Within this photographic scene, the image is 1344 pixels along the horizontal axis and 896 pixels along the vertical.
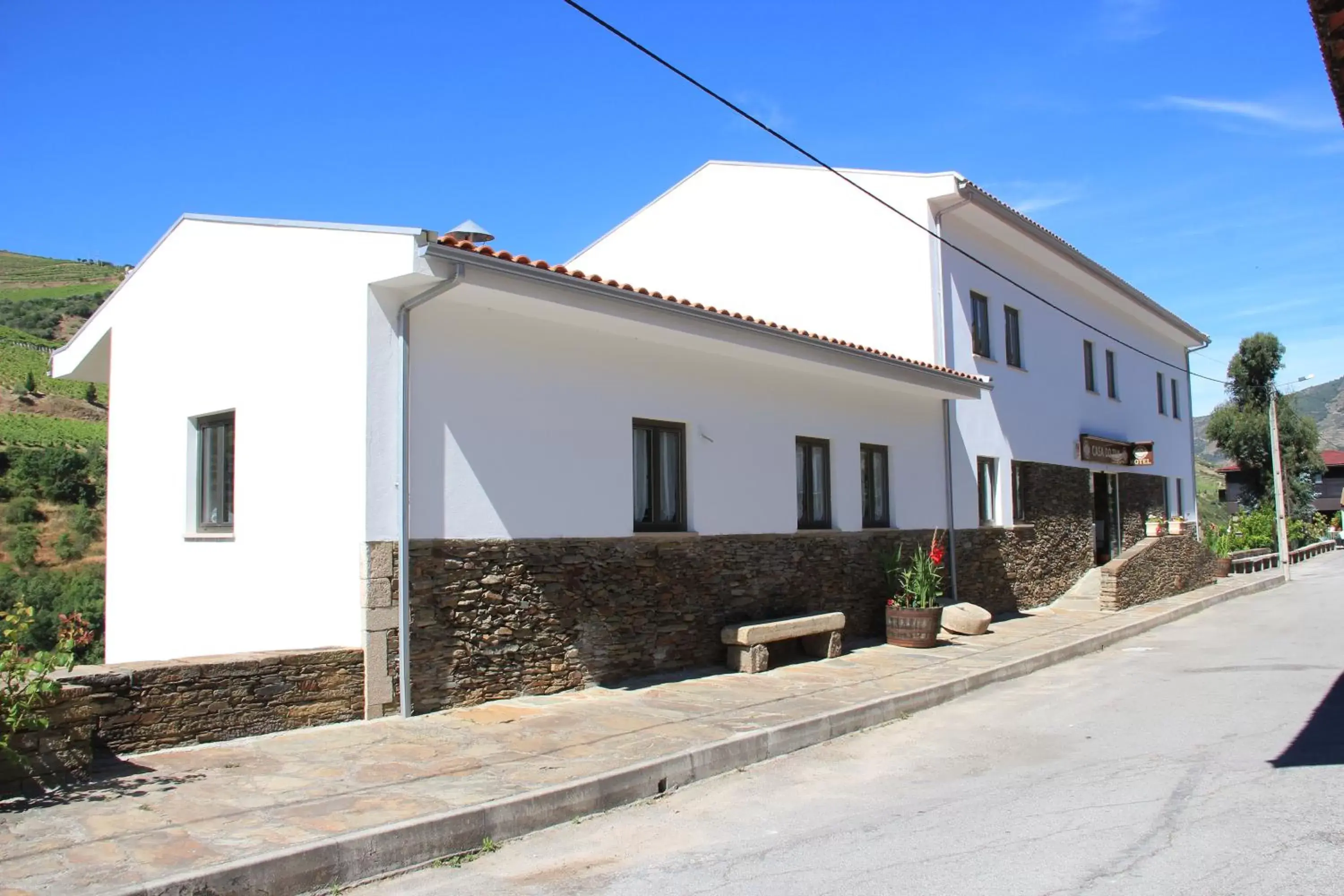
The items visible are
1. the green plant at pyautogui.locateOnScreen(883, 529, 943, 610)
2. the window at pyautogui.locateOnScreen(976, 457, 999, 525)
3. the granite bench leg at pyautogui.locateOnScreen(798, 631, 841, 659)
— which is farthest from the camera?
the window at pyautogui.locateOnScreen(976, 457, 999, 525)

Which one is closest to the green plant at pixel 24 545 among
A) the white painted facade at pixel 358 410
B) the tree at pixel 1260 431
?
the white painted facade at pixel 358 410

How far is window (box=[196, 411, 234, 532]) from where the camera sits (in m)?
9.84

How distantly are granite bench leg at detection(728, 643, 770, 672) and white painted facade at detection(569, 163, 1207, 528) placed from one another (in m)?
6.20

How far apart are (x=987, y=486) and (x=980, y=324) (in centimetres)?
278

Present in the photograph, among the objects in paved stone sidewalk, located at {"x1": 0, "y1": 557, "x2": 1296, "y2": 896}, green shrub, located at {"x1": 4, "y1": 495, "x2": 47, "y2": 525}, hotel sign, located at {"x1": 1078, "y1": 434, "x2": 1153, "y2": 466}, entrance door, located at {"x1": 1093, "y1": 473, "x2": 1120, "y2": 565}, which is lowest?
paved stone sidewalk, located at {"x1": 0, "y1": 557, "x2": 1296, "y2": 896}

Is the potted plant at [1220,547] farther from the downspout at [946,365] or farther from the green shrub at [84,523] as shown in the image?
the green shrub at [84,523]

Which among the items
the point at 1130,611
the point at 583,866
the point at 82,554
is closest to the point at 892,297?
the point at 1130,611

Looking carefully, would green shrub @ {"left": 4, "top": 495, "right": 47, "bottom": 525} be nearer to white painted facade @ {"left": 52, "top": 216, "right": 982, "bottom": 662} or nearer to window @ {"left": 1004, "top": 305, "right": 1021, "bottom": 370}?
white painted facade @ {"left": 52, "top": 216, "right": 982, "bottom": 662}

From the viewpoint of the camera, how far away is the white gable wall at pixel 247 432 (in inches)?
330

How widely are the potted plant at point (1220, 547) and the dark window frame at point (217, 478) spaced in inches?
864

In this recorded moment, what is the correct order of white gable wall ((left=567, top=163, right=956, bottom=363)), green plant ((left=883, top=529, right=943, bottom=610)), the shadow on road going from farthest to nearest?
1. white gable wall ((left=567, top=163, right=956, bottom=363))
2. green plant ((left=883, top=529, right=943, bottom=610))
3. the shadow on road

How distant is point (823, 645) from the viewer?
12172 millimetres

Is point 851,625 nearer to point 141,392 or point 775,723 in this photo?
point 775,723

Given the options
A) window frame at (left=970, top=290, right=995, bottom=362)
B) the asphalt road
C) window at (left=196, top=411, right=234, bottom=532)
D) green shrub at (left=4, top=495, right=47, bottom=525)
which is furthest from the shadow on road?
green shrub at (left=4, top=495, right=47, bottom=525)
